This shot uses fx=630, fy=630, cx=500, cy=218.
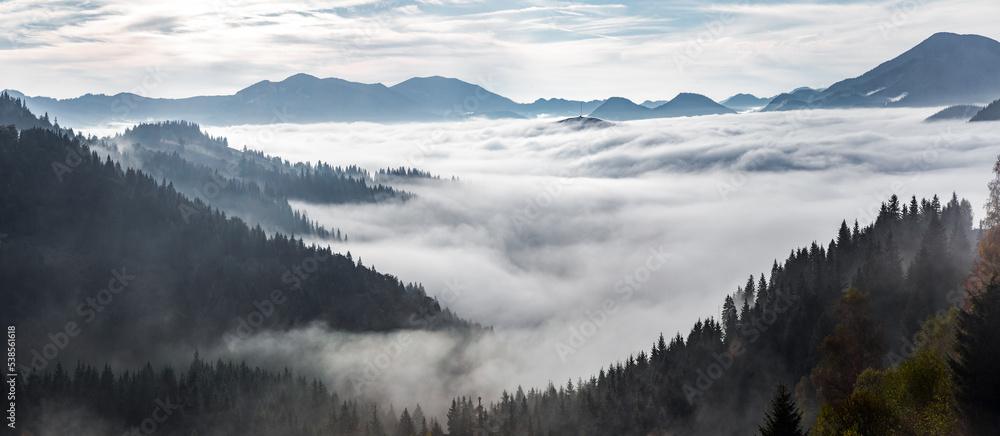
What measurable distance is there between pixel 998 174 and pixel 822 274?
285ft

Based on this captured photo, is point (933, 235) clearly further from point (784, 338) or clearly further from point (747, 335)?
point (747, 335)

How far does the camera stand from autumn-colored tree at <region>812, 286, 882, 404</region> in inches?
4038

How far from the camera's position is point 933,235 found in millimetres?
136000

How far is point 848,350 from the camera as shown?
4493 inches

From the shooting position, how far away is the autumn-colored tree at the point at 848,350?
102562mm

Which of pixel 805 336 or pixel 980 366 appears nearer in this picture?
pixel 980 366

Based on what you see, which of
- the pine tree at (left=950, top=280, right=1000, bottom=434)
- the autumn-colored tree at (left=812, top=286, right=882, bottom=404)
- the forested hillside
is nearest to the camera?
the pine tree at (left=950, top=280, right=1000, bottom=434)

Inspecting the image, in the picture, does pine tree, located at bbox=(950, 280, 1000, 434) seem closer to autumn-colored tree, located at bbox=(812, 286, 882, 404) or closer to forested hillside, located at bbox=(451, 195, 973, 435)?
autumn-colored tree, located at bbox=(812, 286, 882, 404)

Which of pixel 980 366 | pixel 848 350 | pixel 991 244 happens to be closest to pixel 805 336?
pixel 848 350

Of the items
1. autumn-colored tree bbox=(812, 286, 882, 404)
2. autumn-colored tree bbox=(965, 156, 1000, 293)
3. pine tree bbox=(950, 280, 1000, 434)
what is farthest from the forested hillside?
pine tree bbox=(950, 280, 1000, 434)

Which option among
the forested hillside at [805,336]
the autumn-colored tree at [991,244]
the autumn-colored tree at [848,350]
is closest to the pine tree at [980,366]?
the autumn-colored tree at [991,244]

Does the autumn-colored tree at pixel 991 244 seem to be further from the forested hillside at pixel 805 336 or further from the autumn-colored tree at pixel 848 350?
the forested hillside at pixel 805 336

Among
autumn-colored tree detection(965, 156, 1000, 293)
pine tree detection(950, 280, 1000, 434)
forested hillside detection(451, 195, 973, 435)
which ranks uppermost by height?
autumn-colored tree detection(965, 156, 1000, 293)

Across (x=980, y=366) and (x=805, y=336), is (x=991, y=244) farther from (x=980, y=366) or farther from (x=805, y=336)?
(x=805, y=336)
